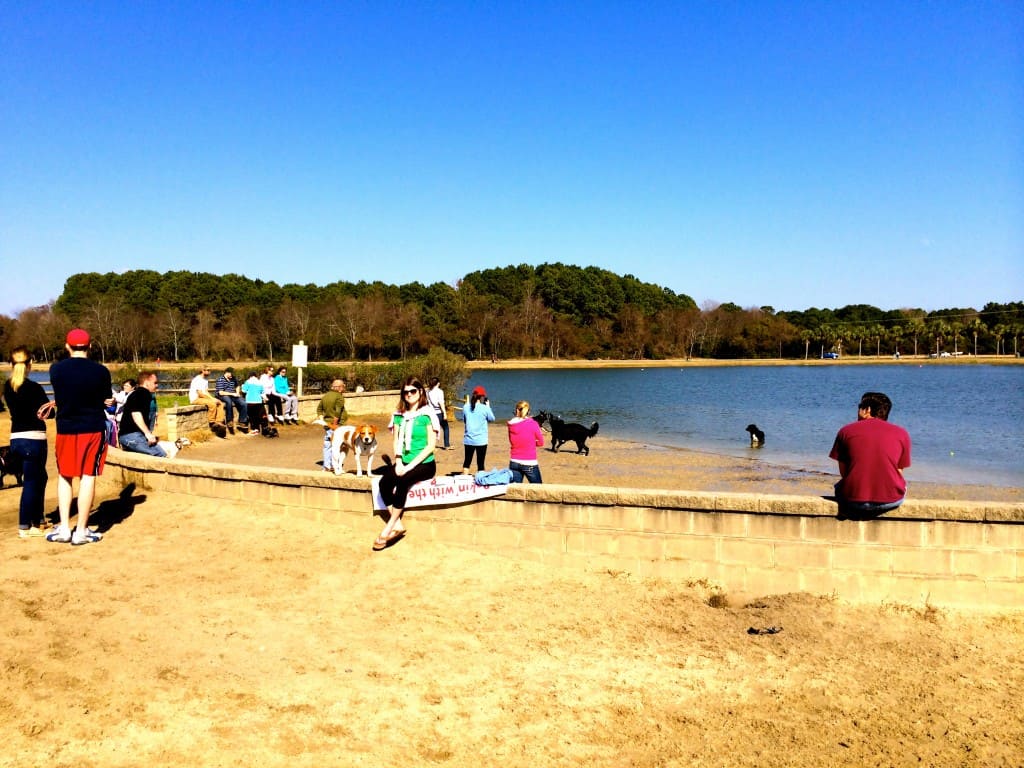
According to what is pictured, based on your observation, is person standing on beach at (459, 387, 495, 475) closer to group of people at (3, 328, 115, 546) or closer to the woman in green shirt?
the woman in green shirt

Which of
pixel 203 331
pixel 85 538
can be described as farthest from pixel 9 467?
pixel 203 331

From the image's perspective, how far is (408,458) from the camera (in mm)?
7918

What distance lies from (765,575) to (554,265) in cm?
13018

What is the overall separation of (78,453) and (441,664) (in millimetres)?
4179

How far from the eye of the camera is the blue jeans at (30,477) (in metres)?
7.41

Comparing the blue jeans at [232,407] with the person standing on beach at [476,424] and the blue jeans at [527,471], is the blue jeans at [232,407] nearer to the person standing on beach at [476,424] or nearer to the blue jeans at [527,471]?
the person standing on beach at [476,424]

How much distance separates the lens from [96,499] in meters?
9.33

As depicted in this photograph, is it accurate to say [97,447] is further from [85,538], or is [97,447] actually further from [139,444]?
[139,444]

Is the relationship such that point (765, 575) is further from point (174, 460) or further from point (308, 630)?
point (174, 460)

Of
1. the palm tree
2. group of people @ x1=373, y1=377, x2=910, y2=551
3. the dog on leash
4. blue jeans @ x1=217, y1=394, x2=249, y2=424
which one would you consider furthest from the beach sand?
the palm tree

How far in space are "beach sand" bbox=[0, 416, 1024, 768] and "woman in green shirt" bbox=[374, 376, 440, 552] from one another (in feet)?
0.86

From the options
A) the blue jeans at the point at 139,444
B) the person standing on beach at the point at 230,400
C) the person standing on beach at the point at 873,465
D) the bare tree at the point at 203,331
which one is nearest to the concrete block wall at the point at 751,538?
the person standing on beach at the point at 873,465

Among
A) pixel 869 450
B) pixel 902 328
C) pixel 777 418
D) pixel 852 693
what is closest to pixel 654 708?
pixel 852 693

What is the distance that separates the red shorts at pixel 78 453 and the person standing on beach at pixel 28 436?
0.50 meters
